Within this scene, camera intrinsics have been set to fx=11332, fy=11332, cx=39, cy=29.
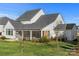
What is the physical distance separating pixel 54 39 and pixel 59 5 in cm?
46

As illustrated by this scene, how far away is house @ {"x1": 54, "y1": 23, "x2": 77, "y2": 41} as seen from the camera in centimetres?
14438

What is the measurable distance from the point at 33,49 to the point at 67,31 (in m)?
0.49

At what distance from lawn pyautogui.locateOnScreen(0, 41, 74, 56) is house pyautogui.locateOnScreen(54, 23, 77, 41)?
0.30 feet

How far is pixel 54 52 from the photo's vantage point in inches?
5684

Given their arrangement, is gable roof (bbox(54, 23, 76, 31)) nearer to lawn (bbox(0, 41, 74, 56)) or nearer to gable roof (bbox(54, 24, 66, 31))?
gable roof (bbox(54, 24, 66, 31))

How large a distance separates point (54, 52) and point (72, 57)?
0.24 m

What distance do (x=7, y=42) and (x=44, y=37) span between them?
48 centimetres

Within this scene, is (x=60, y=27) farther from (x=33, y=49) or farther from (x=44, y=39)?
(x=33, y=49)

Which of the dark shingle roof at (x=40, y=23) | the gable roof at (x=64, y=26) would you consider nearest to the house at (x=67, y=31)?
the gable roof at (x=64, y=26)

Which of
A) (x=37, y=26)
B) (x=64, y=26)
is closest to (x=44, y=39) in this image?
(x=37, y=26)

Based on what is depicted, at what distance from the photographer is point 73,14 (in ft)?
474

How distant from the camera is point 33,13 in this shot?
144m

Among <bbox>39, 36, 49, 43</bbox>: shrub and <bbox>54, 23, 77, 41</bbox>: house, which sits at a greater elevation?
<bbox>54, 23, 77, 41</bbox>: house

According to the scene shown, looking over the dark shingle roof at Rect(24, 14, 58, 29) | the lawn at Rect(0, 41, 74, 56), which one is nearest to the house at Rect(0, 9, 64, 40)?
the dark shingle roof at Rect(24, 14, 58, 29)
